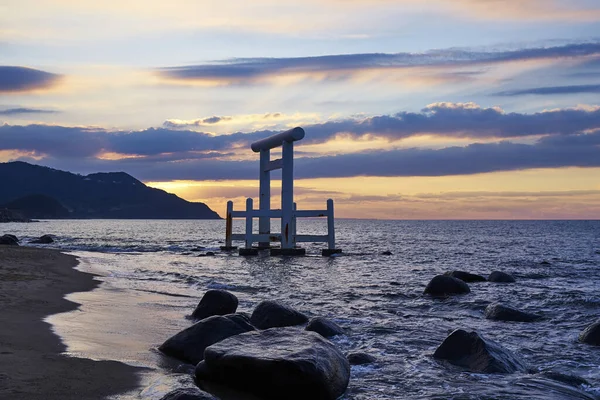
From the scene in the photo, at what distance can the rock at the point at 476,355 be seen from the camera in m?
7.16

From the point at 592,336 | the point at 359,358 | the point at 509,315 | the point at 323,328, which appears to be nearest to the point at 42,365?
the point at 359,358

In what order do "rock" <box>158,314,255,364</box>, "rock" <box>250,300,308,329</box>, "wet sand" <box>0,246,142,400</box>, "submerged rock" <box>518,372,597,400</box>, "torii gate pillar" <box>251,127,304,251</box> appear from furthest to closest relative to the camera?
1. "torii gate pillar" <box>251,127,304,251</box>
2. "rock" <box>250,300,308,329</box>
3. "rock" <box>158,314,255,364</box>
4. "submerged rock" <box>518,372,597,400</box>
5. "wet sand" <box>0,246,142,400</box>

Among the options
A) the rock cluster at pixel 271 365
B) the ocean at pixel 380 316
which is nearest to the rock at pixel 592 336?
the ocean at pixel 380 316

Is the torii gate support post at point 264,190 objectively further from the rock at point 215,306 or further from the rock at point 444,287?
the rock at point 215,306

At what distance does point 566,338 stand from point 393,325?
9.10 feet

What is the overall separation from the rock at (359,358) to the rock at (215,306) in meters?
3.43

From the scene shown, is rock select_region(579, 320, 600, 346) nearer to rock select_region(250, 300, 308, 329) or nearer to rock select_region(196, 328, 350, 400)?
rock select_region(250, 300, 308, 329)

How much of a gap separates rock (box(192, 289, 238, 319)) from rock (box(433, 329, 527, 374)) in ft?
13.3

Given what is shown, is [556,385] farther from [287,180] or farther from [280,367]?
[287,180]

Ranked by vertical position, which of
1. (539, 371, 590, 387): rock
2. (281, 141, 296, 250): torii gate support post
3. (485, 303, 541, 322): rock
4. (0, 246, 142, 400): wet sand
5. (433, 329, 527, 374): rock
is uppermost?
(281, 141, 296, 250): torii gate support post

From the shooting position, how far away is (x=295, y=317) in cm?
984

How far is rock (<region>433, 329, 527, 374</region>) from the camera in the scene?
7164 mm

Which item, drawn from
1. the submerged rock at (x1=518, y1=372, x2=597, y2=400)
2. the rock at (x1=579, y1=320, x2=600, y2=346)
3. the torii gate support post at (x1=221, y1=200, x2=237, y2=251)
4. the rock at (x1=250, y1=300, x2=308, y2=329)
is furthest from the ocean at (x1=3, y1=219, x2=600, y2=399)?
the torii gate support post at (x1=221, y1=200, x2=237, y2=251)

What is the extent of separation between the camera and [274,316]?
31.5 feet
